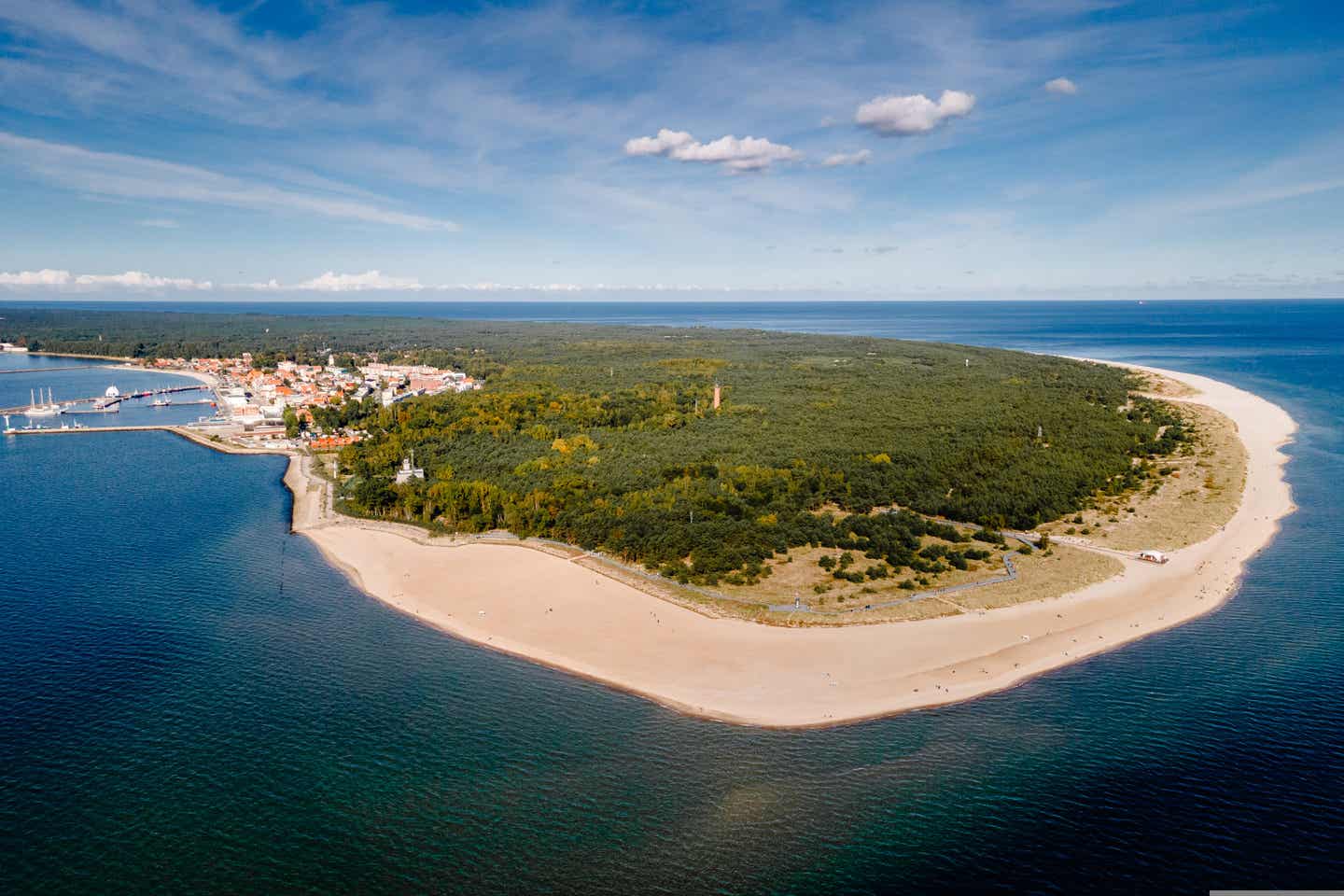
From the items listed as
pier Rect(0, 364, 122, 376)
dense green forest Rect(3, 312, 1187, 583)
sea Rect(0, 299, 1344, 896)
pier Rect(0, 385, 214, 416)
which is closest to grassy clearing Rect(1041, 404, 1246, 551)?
dense green forest Rect(3, 312, 1187, 583)

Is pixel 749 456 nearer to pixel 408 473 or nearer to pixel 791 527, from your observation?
pixel 791 527

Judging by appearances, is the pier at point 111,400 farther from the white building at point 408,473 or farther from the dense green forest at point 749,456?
the white building at point 408,473

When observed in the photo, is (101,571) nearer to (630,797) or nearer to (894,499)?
(630,797)

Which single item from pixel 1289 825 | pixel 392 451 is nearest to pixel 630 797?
pixel 1289 825

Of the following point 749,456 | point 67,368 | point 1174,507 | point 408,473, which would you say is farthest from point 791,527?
point 67,368

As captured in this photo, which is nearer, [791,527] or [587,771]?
[587,771]

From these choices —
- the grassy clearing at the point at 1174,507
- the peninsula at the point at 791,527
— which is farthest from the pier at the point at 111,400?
the grassy clearing at the point at 1174,507
